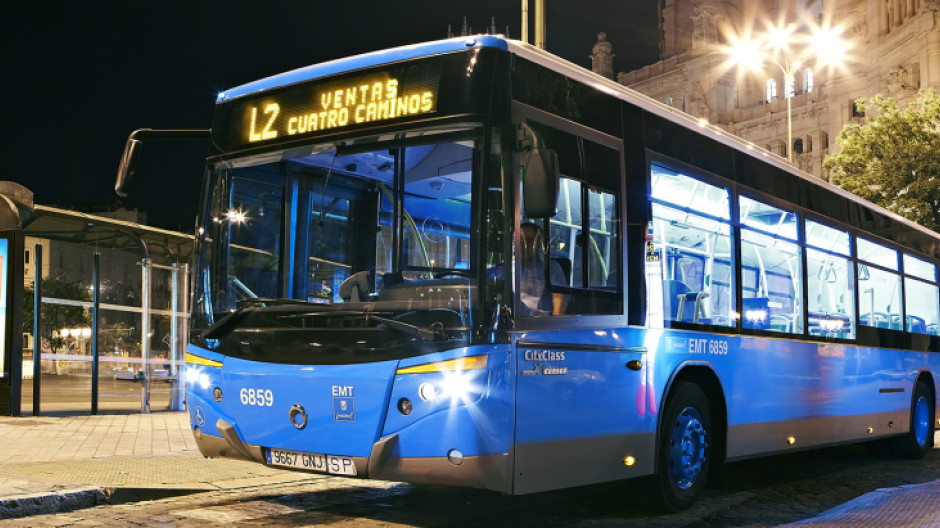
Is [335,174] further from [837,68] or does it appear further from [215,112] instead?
[837,68]

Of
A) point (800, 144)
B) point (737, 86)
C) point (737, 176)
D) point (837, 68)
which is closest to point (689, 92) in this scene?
point (737, 86)

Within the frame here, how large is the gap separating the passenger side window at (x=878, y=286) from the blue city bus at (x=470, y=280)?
3424 mm

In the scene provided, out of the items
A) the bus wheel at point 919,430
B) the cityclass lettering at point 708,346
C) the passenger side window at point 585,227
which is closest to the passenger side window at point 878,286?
the bus wheel at point 919,430

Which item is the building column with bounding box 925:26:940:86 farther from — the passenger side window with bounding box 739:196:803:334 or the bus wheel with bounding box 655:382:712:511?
the bus wheel with bounding box 655:382:712:511

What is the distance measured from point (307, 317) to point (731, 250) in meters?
4.10

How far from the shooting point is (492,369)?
5.93 meters

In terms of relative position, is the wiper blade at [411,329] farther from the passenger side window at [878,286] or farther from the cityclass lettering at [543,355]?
the passenger side window at [878,286]

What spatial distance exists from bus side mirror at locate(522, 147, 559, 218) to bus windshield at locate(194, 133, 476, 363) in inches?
15.7

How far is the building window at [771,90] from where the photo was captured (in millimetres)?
81750

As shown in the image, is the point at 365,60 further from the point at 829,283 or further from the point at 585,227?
the point at 829,283

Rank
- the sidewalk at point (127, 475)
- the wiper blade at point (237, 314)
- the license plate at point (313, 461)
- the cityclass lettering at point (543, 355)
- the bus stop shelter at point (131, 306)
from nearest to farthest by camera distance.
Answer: the cityclass lettering at point (543, 355)
the license plate at point (313, 461)
the wiper blade at point (237, 314)
the sidewalk at point (127, 475)
the bus stop shelter at point (131, 306)

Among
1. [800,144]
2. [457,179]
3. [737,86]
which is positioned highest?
[737,86]

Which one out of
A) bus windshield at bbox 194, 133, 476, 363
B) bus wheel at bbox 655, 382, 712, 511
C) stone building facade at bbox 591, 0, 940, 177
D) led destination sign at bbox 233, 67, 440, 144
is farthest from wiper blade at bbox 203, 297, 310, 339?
stone building facade at bbox 591, 0, 940, 177

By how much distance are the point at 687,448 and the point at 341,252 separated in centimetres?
324
